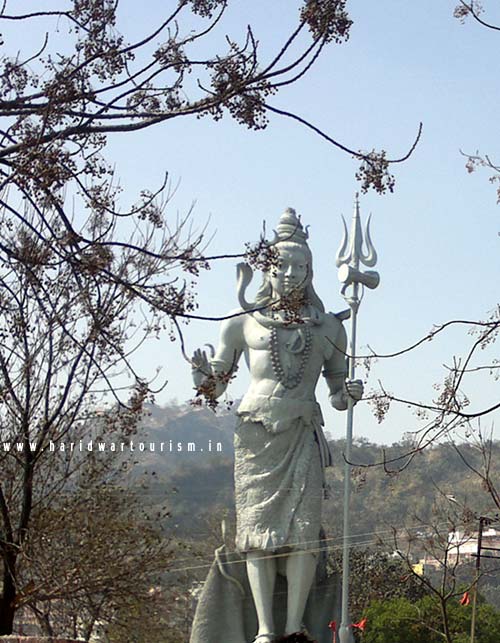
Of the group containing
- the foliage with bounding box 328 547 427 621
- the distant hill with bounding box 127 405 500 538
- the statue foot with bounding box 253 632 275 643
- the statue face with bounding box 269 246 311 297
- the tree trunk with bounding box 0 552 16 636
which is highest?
the distant hill with bounding box 127 405 500 538

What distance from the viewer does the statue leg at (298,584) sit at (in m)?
8.65

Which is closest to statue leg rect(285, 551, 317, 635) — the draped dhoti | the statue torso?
the draped dhoti

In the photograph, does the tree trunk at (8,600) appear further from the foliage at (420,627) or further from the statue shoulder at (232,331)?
the foliage at (420,627)

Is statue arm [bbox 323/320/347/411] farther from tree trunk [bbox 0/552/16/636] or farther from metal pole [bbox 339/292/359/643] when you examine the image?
tree trunk [bbox 0/552/16/636]

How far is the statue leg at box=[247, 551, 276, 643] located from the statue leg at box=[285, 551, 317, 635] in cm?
11

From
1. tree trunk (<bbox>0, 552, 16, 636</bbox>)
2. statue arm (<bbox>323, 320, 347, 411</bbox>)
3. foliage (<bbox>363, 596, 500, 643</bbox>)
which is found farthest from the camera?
foliage (<bbox>363, 596, 500, 643</bbox>)

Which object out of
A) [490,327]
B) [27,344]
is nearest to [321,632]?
[27,344]

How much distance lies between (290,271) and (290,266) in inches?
1.3

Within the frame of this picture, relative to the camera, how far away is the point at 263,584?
343 inches

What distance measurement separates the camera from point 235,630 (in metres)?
8.89

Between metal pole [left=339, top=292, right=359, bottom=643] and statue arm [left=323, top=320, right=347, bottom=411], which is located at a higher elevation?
statue arm [left=323, top=320, right=347, bottom=411]

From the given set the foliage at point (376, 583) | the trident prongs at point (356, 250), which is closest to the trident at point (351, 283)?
the trident prongs at point (356, 250)

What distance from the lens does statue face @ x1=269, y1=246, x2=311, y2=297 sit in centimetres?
889

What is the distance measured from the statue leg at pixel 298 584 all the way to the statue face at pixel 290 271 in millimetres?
1695
